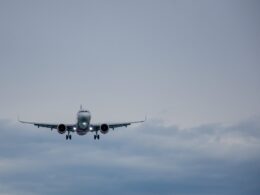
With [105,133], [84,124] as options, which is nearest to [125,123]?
[105,133]

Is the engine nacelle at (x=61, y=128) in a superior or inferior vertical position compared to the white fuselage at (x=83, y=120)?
superior

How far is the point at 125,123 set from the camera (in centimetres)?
13375

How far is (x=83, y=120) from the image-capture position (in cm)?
11962

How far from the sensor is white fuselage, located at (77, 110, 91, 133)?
120 meters

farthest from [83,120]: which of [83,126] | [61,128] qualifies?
[61,128]

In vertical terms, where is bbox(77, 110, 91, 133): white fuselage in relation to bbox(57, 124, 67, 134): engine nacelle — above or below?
below

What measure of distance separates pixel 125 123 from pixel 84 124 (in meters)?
15.8

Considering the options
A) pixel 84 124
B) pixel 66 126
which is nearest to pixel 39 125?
pixel 66 126

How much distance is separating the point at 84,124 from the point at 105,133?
1062 cm

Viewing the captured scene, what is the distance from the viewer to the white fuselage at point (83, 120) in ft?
392

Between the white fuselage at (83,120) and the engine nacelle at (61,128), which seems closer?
the white fuselage at (83,120)

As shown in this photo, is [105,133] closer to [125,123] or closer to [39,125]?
[125,123]

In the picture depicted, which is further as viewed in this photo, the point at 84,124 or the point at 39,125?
the point at 39,125

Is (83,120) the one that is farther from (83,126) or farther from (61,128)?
(61,128)
